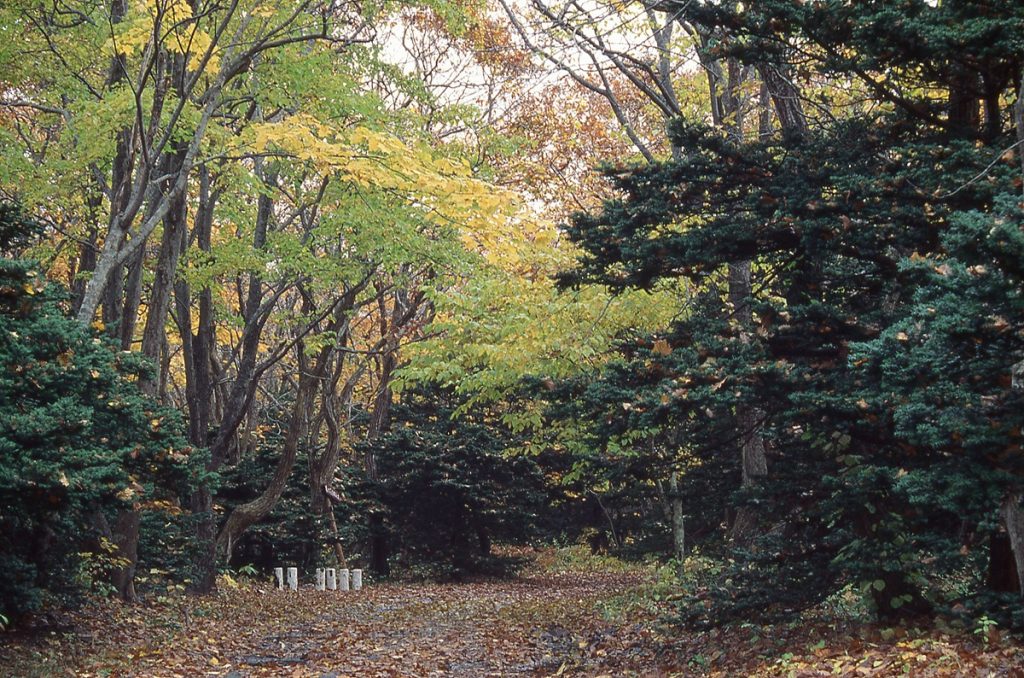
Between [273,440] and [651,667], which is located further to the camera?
[273,440]

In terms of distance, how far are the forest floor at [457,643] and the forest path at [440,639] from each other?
27mm

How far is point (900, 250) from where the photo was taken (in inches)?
313

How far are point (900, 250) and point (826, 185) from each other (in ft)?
3.50

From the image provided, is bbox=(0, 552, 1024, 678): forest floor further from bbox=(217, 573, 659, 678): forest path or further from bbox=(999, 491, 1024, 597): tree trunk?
bbox=(999, 491, 1024, 597): tree trunk

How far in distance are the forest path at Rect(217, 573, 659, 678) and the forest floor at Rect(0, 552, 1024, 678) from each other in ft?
0.09

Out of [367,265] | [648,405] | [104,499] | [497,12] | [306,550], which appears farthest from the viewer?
[306,550]

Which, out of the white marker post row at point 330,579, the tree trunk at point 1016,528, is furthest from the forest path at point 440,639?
the tree trunk at point 1016,528

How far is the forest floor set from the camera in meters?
7.37

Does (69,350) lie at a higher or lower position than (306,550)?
higher

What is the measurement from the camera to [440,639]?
39.5ft

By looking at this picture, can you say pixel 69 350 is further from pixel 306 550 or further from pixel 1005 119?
pixel 306 550

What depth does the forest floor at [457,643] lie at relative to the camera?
7.37 metres

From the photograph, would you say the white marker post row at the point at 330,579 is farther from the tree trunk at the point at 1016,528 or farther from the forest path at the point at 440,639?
the tree trunk at the point at 1016,528

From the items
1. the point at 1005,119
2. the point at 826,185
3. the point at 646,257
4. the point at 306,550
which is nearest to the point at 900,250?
the point at 826,185
